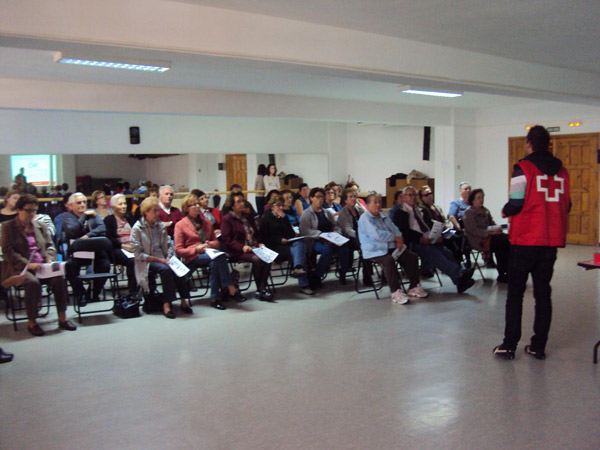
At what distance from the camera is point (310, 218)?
718 cm

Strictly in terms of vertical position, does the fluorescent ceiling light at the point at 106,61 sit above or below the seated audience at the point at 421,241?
above

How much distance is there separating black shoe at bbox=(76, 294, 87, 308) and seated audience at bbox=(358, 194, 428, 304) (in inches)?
123

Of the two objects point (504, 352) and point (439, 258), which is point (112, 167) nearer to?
point (439, 258)

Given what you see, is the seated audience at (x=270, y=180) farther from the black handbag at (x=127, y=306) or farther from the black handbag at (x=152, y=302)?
the black handbag at (x=127, y=306)

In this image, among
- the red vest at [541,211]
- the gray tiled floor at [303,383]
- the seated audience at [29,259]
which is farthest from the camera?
the seated audience at [29,259]

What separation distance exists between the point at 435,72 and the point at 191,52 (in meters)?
2.84

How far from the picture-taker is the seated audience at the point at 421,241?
22.3ft

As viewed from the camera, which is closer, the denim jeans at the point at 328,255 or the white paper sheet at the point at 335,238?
the white paper sheet at the point at 335,238

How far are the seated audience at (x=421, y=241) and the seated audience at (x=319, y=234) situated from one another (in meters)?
0.80

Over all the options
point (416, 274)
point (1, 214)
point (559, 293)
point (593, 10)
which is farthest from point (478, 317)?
point (1, 214)

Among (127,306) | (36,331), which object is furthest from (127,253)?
(36,331)

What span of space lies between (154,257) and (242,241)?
1.09 metres

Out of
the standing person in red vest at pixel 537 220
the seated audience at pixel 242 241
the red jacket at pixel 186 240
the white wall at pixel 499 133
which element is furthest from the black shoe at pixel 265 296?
the white wall at pixel 499 133

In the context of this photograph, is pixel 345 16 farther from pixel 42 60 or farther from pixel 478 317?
pixel 42 60
